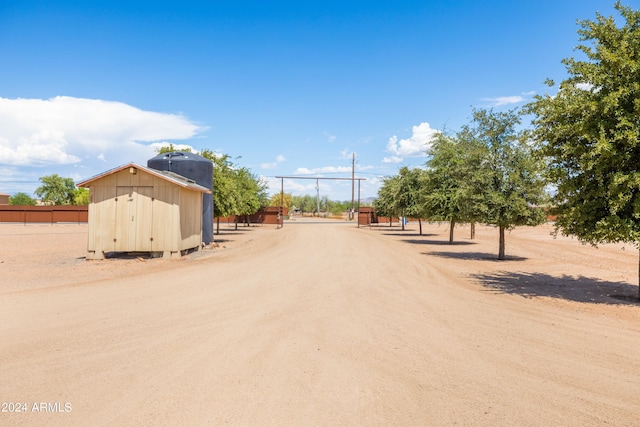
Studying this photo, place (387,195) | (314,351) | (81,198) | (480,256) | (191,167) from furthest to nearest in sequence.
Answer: (81,198)
(387,195)
(191,167)
(480,256)
(314,351)

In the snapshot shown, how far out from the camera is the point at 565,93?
1077 centimetres

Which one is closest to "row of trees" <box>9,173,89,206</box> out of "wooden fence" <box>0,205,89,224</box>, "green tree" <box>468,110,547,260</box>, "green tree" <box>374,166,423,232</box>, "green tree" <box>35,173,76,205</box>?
"green tree" <box>35,173,76,205</box>

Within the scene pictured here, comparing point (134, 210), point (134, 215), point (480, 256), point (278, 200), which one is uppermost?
point (278, 200)

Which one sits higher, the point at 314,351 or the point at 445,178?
the point at 445,178

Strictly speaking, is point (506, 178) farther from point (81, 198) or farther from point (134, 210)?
point (81, 198)

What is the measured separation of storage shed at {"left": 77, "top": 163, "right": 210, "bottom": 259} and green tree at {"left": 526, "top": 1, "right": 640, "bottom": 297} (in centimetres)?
1357

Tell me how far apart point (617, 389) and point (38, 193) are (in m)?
104

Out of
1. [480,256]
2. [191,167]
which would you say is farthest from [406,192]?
[191,167]

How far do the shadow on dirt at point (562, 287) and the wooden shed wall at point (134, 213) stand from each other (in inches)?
480

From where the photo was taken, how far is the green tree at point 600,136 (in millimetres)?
9242

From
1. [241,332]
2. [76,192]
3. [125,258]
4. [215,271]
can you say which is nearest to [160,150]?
[125,258]

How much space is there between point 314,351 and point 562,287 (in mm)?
9384

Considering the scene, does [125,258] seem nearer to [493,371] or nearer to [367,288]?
[367,288]

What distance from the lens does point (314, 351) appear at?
19.3ft
